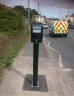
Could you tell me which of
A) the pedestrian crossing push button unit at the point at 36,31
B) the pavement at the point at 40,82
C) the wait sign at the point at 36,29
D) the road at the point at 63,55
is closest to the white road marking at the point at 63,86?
the pavement at the point at 40,82

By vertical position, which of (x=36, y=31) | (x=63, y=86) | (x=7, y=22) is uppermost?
(x=7, y=22)

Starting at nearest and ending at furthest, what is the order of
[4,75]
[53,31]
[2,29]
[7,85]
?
[7,85] → [4,75] → [2,29] → [53,31]

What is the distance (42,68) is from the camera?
16.3 ft

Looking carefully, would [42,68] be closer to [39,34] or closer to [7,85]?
[7,85]

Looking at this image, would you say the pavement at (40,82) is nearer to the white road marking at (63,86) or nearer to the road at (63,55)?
the white road marking at (63,86)

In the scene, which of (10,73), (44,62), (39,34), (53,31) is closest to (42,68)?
Result: (44,62)

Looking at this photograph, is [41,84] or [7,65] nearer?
[41,84]

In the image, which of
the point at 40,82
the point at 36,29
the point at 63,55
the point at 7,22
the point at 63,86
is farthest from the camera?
the point at 7,22

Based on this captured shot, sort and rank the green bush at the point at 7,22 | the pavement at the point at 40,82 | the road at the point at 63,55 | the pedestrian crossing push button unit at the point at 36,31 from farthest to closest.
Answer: the green bush at the point at 7,22 → the road at the point at 63,55 → the pavement at the point at 40,82 → the pedestrian crossing push button unit at the point at 36,31

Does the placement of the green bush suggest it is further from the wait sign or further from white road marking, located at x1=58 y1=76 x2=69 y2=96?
the wait sign

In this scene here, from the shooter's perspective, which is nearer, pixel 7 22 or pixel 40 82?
pixel 40 82

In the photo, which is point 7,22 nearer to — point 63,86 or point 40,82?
point 40,82

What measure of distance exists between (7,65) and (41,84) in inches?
69.3

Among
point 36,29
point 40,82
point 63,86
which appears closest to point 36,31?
point 36,29
